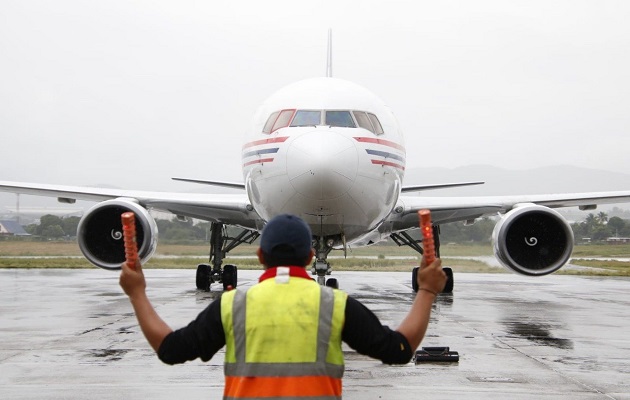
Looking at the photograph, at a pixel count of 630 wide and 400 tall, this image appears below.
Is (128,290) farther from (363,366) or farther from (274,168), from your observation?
(274,168)

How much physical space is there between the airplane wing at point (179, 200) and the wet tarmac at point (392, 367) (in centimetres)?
153

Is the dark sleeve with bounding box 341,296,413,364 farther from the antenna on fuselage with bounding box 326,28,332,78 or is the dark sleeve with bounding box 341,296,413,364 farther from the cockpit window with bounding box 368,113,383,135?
the antenna on fuselage with bounding box 326,28,332,78

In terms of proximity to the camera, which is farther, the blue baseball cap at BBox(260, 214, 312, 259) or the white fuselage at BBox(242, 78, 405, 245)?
the white fuselage at BBox(242, 78, 405, 245)

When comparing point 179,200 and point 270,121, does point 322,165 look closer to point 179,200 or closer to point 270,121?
point 270,121

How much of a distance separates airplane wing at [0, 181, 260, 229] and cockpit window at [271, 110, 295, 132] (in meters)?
2.95

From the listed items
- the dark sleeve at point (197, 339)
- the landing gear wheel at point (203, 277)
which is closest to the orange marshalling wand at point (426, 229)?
the dark sleeve at point (197, 339)

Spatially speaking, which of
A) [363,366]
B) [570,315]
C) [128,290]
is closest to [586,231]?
[570,315]

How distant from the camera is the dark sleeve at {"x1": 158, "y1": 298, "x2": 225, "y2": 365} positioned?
2.83 metres

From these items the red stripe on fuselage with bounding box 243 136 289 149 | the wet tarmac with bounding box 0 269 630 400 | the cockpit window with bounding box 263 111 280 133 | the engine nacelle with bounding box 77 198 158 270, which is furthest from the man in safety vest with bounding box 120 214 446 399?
the engine nacelle with bounding box 77 198 158 270

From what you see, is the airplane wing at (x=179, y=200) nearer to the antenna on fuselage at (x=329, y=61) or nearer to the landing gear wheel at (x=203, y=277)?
the landing gear wheel at (x=203, y=277)

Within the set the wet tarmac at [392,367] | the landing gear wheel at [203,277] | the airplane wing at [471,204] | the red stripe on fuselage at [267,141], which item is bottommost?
the wet tarmac at [392,367]

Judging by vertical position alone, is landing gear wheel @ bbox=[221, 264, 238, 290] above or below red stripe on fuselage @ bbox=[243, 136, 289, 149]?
below

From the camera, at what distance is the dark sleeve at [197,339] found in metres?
2.83

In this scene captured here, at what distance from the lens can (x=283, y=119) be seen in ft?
35.7
